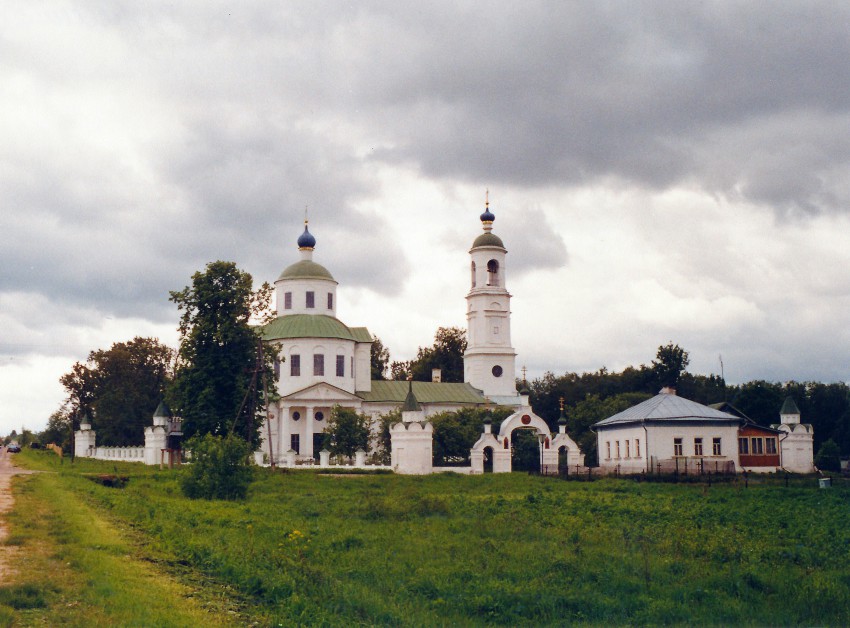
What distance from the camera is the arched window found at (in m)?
72.8

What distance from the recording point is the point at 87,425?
70.9m

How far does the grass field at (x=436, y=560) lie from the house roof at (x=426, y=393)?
132 feet

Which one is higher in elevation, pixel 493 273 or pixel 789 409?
pixel 493 273

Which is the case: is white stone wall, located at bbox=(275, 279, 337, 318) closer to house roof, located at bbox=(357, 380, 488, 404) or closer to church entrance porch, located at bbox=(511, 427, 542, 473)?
house roof, located at bbox=(357, 380, 488, 404)

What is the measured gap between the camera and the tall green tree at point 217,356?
47281mm

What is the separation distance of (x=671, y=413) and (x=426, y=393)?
2552cm

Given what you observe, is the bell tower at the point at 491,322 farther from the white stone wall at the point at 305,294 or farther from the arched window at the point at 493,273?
the white stone wall at the point at 305,294

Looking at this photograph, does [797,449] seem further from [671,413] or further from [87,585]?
[87,585]

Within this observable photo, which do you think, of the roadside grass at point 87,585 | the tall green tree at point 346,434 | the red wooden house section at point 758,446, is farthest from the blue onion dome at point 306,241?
the roadside grass at point 87,585

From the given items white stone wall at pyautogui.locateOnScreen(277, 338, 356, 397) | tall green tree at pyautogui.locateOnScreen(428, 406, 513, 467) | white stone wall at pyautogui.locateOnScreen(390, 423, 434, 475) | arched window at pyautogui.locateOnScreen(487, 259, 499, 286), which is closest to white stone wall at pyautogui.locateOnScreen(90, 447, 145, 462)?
white stone wall at pyautogui.locateOnScreen(277, 338, 356, 397)

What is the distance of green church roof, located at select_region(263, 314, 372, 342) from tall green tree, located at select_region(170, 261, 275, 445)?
49.2ft

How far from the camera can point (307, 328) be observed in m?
65.4

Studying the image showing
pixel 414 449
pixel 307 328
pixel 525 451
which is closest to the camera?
pixel 414 449

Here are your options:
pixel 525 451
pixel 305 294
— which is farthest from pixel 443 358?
pixel 525 451
